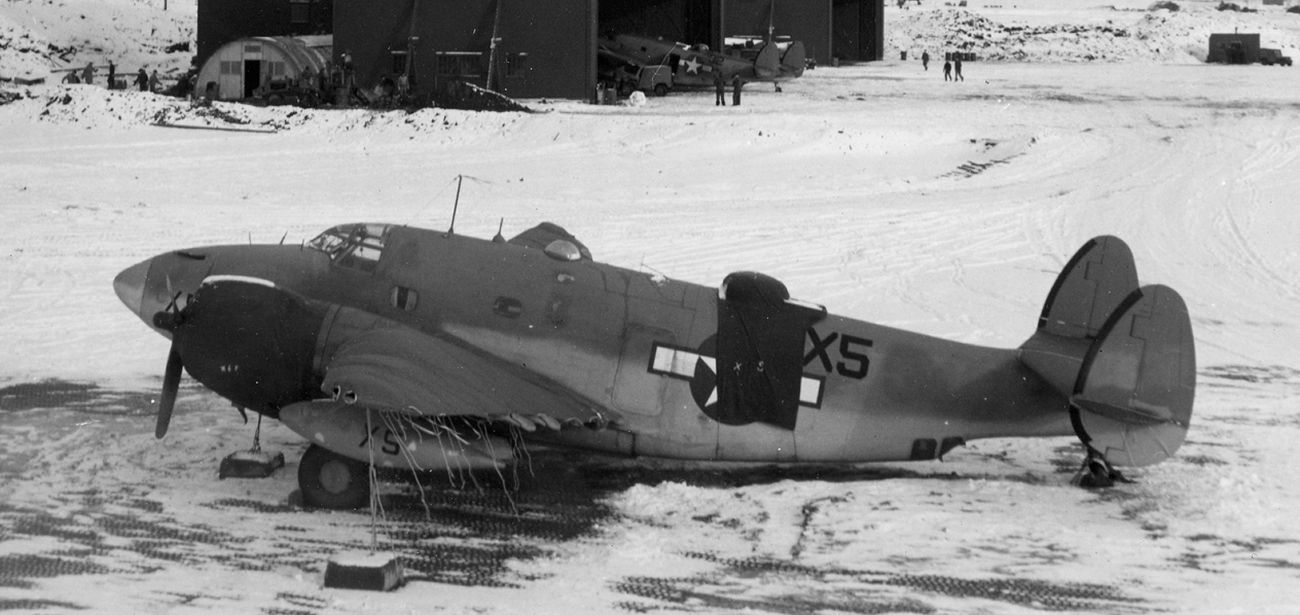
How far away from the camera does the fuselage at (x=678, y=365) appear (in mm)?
13734

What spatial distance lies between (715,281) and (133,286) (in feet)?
37.7

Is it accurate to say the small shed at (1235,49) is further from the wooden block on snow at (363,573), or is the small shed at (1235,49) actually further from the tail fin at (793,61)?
the wooden block on snow at (363,573)

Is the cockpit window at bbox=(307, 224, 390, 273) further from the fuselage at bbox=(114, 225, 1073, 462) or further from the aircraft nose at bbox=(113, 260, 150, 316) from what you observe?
the aircraft nose at bbox=(113, 260, 150, 316)

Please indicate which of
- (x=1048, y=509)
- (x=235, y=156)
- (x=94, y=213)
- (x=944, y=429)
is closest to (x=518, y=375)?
(x=944, y=429)

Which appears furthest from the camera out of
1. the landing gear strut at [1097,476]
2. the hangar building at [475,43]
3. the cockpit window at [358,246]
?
the hangar building at [475,43]

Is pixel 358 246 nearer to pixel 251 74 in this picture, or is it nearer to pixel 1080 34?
pixel 251 74

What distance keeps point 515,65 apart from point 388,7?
4.63 metres

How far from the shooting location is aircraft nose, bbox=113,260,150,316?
14.5 meters

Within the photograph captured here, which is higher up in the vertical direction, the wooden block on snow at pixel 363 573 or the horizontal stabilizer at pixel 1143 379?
the horizontal stabilizer at pixel 1143 379

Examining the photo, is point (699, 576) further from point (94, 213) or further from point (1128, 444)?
point (94, 213)

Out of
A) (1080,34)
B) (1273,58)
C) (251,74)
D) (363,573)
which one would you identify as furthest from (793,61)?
(363,573)

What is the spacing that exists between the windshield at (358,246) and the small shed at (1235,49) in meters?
67.7

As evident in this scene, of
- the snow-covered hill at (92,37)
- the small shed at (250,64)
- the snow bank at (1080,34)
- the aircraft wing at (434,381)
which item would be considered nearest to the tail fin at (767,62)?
the small shed at (250,64)

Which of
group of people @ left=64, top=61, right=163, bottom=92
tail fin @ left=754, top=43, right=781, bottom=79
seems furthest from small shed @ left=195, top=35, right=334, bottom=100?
tail fin @ left=754, top=43, right=781, bottom=79
